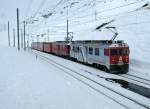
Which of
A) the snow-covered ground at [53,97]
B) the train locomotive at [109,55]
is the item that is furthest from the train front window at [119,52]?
the snow-covered ground at [53,97]

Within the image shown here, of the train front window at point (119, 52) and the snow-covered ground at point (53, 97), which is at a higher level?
the train front window at point (119, 52)

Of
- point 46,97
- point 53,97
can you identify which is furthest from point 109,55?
point 46,97

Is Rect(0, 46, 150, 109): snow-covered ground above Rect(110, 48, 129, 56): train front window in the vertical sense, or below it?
below

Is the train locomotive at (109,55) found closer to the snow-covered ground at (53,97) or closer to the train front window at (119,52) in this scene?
the train front window at (119,52)

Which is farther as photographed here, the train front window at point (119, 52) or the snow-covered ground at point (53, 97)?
the train front window at point (119, 52)

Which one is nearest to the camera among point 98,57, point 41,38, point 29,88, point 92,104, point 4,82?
point 92,104

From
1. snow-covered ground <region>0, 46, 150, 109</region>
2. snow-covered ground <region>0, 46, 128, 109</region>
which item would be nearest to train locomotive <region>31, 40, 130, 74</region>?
snow-covered ground <region>0, 46, 150, 109</region>

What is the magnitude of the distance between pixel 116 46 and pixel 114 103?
11.6 m

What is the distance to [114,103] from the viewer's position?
Answer: 12.9 metres

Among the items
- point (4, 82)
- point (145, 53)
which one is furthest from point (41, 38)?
point (4, 82)

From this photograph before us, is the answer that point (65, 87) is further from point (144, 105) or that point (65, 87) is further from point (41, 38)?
point (41, 38)

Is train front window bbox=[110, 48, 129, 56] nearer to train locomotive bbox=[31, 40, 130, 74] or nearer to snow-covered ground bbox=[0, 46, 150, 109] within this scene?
train locomotive bbox=[31, 40, 130, 74]

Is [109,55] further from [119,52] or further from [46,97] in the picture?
[46,97]

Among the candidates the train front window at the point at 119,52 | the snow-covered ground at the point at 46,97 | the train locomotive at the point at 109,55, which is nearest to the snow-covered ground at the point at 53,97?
the snow-covered ground at the point at 46,97
